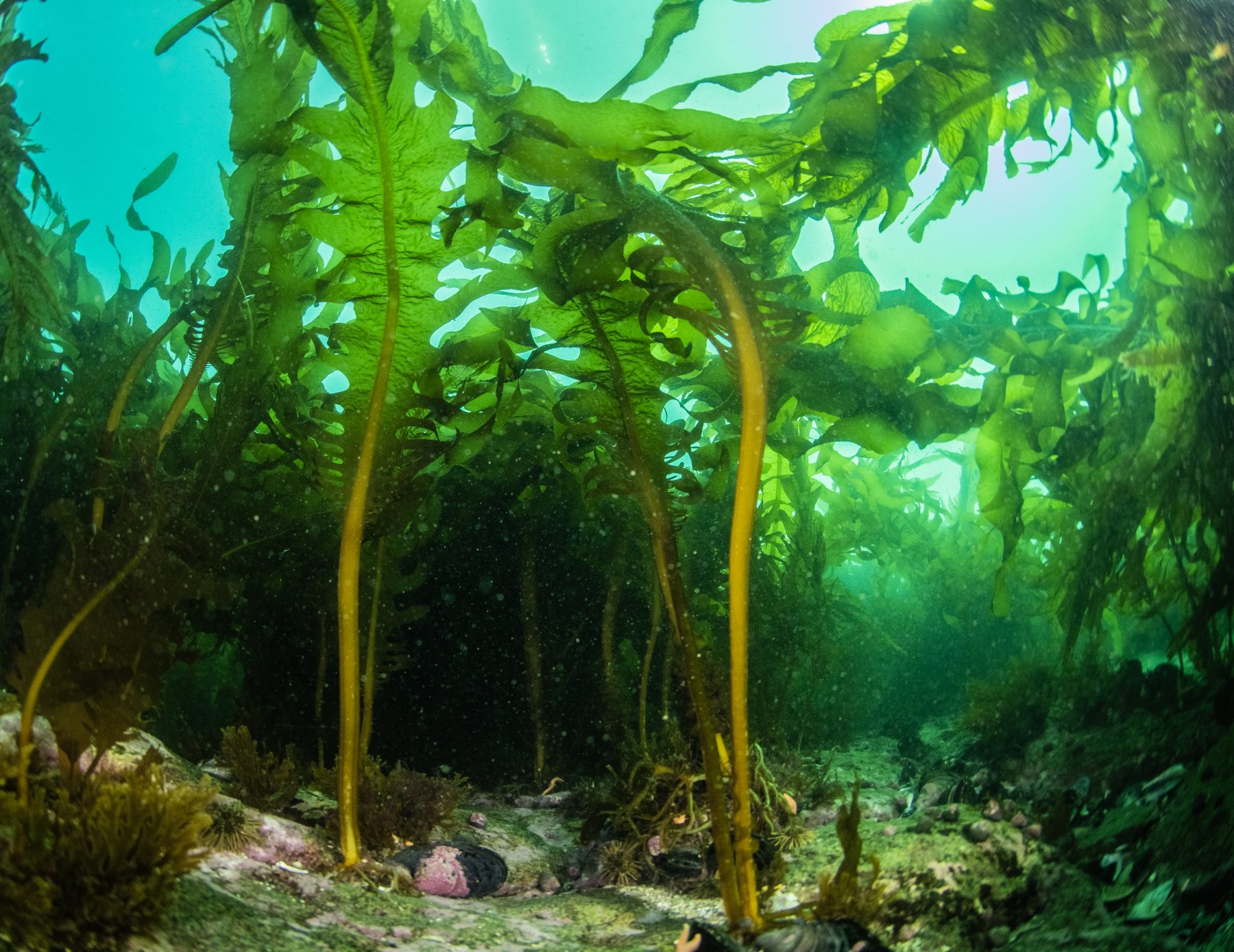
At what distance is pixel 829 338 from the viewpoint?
3344 mm

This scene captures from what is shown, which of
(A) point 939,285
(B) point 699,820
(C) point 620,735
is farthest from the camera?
(C) point 620,735

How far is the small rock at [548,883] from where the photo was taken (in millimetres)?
2520

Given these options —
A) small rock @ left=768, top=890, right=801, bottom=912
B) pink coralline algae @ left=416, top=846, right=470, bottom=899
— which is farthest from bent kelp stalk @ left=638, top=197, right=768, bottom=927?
pink coralline algae @ left=416, top=846, right=470, bottom=899

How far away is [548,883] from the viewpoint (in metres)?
2.57

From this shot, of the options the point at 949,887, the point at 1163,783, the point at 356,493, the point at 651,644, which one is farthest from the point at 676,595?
the point at 1163,783

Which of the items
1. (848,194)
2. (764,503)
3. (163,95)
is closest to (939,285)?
(848,194)

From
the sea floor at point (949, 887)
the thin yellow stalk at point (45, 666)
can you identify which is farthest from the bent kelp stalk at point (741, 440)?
the thin yellow stalk at point (45, 666)

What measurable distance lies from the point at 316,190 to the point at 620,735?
11.6 feet

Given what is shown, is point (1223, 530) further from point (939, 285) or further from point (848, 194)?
point (848, 194)

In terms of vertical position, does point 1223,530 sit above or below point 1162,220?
below

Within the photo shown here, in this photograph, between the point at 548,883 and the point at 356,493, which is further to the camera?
the point at 548,883

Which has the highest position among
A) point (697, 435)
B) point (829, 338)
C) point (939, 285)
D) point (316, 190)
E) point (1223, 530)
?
point (316, 190)

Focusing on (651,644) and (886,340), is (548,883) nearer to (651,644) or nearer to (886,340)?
(651,644)

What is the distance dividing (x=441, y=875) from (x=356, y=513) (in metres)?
1.41
